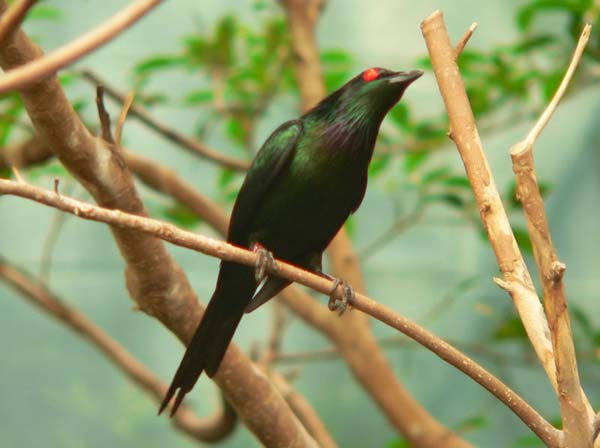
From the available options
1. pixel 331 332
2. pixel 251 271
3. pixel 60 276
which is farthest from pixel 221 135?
pixel 251 271

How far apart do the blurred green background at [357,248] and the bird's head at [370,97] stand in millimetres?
1334

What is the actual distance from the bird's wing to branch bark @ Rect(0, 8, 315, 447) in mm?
190

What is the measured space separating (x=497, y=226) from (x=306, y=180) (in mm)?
475

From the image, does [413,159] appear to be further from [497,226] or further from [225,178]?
[497,226]

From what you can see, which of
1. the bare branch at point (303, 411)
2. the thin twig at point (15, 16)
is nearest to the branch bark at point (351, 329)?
the bare branch at point (303, 411)

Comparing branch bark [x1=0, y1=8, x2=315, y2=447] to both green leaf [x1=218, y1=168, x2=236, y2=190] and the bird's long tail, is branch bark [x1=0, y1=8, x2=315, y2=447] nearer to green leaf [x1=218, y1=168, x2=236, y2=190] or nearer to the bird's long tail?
the bird's long tail

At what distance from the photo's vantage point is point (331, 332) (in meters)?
2.14

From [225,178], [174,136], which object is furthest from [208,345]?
[225,178]

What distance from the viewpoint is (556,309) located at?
93cm

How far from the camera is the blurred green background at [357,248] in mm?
3105

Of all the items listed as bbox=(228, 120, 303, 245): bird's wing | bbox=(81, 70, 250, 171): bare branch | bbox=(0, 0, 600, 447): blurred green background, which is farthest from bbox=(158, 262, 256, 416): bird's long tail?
bbox=(0, 0, 600, 447): blurred green background

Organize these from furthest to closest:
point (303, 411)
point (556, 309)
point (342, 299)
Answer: point (303, 411)
point (342, 299)
point (556, 309)

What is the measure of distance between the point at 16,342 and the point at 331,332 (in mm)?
1476

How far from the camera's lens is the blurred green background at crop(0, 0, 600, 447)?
311cm
